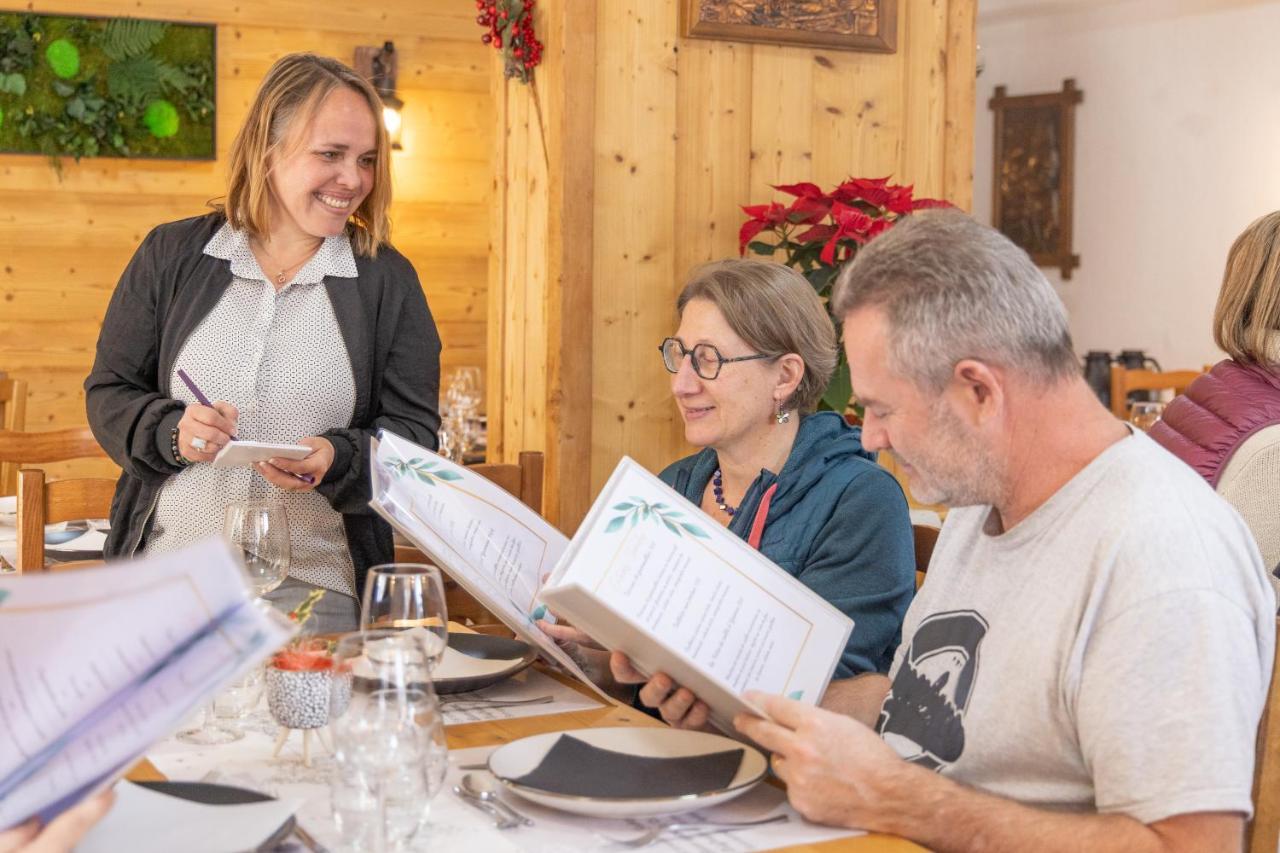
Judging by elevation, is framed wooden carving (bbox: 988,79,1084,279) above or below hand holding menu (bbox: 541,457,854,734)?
above

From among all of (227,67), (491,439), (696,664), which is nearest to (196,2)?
(227,67)

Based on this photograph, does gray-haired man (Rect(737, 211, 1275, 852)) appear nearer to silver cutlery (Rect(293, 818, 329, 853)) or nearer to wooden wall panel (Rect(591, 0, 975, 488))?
silver cutlery (Rect(293, 818, 329, 853))

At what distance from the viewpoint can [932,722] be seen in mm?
1464

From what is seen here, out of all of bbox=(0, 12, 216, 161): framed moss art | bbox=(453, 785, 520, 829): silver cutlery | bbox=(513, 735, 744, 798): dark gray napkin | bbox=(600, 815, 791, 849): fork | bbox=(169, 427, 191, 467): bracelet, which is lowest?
bbox=(600, 815, 791, 849): fork

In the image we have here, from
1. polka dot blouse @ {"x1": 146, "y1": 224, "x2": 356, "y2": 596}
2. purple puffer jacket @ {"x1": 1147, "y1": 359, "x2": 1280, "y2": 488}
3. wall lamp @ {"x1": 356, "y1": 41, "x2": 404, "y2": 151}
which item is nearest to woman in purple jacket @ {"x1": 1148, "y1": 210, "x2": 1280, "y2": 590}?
purple puffer jacket @ {"x1": 1147, "y1": 359, "x2": 1280, "y2": 488}

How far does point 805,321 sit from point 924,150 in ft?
5.79

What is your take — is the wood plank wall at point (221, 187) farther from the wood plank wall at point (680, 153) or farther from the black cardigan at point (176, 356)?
the black cardigan at point (176, 356)

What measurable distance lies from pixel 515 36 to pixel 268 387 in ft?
4.95

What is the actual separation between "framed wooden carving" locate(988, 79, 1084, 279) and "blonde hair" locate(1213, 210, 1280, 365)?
5.00 m

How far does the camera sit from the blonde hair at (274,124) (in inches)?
93.4

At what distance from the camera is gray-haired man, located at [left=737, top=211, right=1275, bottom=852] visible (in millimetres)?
1228

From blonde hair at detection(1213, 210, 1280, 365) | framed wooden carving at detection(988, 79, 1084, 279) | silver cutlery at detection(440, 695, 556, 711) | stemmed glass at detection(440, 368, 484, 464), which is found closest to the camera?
silver cutlery at detection(440, 695, 556, 711)

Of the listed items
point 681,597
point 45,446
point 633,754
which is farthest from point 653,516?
point 45,446

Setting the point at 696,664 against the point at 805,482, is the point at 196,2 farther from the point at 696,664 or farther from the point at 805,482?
the point at 696,664
